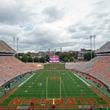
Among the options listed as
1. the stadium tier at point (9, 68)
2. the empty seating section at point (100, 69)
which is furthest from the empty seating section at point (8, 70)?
the empty seating section at point (100, 69)

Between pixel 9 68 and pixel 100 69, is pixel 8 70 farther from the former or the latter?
pixel 100 69

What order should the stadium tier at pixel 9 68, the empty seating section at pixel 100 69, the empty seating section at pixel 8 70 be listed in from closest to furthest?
1. the empty seating section at pixel 100 69
2. the empty seating section at pixel 8 70
3. the stadium tier at pixel 9 68

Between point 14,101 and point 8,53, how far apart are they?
60.7 metres

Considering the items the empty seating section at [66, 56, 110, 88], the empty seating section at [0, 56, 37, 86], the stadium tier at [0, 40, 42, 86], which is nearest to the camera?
the empty seating section at [66, 56, 110, 88]

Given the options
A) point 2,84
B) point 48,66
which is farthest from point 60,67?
point 2,84

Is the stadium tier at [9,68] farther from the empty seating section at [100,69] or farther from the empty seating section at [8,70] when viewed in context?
the empty seating section at [100,69]

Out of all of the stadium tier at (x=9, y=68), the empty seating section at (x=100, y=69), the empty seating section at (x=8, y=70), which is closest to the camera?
the empty seating section at (x=100, y=69)

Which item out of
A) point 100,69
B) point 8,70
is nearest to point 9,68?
point 8,70

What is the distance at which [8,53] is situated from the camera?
296 ft

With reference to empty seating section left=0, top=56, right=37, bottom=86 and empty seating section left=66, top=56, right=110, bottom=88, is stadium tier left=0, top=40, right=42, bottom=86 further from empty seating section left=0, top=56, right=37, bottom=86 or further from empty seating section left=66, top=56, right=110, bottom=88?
empty seating section left=66, top=56, right=110, bottom=88

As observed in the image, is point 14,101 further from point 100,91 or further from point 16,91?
point 100,91

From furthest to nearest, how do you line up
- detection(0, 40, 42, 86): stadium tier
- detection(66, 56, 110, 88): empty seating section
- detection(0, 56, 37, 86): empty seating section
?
1. detection(0, 40, 42, 86): stadium tier
2. detection(0, 56, 37, 86): empty seating section
3. detection(66, 56, 110, 88): empty seating section

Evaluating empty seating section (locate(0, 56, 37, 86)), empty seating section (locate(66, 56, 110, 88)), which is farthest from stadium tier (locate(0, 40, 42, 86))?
empty seating section (locate(66, 56, 110, 88))

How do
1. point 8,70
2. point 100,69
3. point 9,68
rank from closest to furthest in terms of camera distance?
point 100,69 → point 8,70 → point 9,68
